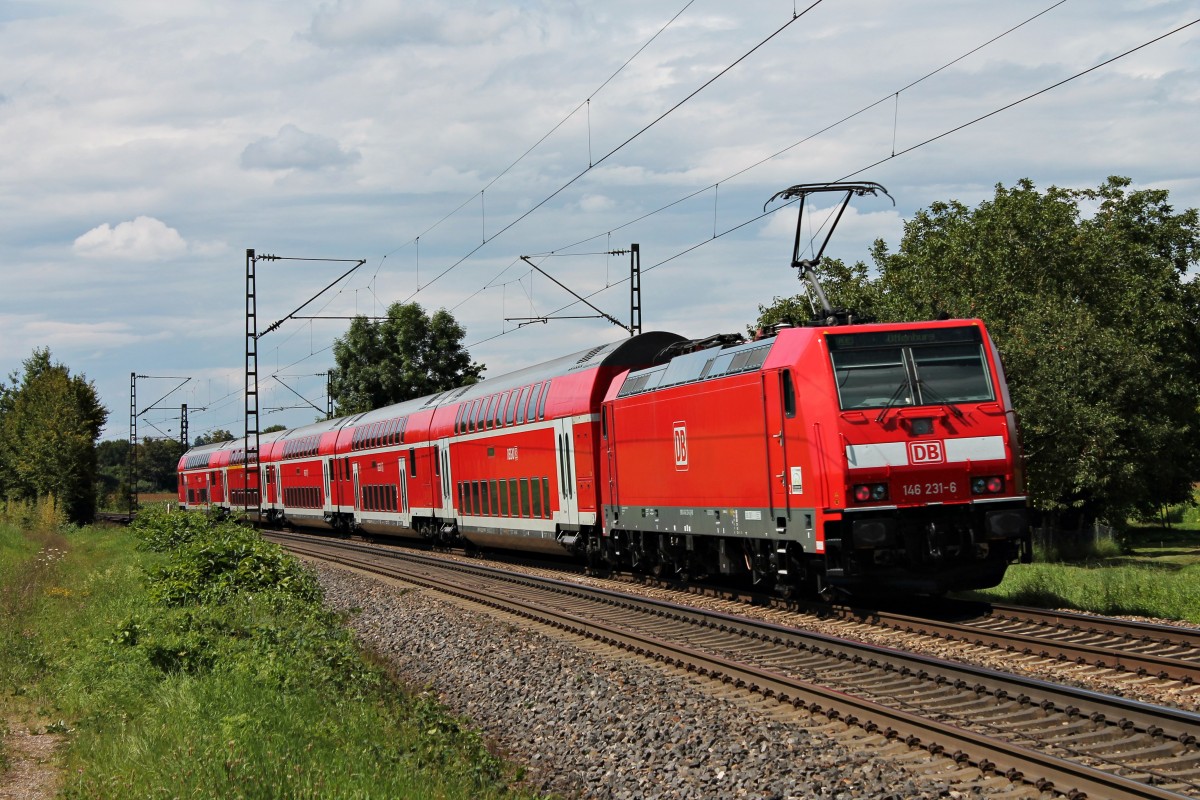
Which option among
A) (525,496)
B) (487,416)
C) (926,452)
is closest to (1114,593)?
(926,452)

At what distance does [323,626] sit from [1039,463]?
19.7m

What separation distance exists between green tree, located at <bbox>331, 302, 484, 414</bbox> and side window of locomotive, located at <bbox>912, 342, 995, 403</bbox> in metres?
63.8

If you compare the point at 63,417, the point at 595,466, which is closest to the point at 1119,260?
the point at 595,466

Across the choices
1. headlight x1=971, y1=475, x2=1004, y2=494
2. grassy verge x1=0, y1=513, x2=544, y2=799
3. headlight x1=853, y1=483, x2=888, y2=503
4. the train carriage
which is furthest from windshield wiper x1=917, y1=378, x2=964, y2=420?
the train carriage

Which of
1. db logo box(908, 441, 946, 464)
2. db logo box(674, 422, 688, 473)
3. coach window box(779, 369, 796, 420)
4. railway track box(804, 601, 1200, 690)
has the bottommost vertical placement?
railway track box(804, 601, 1200, 690)

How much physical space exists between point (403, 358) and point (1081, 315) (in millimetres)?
53986

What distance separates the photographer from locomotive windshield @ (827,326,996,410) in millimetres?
14859

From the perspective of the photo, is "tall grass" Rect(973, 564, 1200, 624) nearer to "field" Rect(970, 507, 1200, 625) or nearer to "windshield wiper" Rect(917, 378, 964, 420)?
"field" Rect(970, 507, 1200, 625)

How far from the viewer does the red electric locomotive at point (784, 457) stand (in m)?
14.6

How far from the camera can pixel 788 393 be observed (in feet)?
50.4

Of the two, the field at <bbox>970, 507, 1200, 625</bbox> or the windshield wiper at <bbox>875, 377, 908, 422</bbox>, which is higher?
the windshield wiper at <bbox>875, 377, 908, 422</bbox>

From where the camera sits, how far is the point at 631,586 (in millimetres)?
21344

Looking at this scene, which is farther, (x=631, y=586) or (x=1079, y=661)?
(x=631, y=586)

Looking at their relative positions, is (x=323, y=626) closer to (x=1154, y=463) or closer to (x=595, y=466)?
(x=595, y=466)
